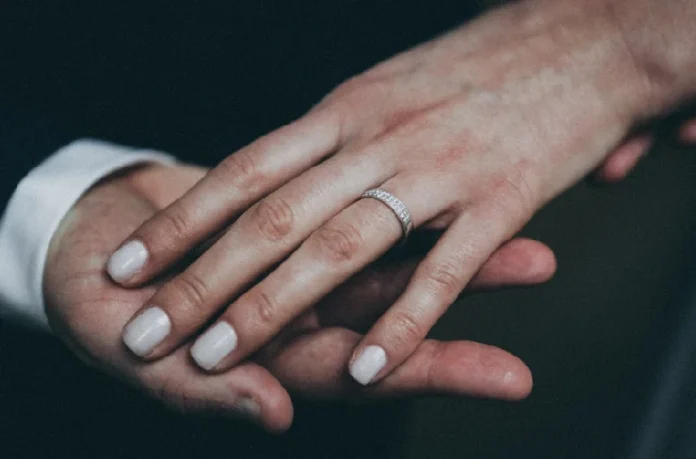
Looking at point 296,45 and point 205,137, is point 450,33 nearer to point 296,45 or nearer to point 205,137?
point 296,45

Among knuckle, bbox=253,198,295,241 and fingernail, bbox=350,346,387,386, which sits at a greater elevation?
knuckle, bbox=253,198,295,241

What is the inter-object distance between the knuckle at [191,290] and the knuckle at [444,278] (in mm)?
252

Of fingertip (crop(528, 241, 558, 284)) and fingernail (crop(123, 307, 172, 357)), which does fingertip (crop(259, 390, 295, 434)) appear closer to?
fingernail (crop(123, 307, 172, 357))

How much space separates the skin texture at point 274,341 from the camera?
25.0 inches

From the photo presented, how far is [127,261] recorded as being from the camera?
685 millimetres

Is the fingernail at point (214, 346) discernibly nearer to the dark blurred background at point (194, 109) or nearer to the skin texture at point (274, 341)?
the skin texture at point (274, 341)

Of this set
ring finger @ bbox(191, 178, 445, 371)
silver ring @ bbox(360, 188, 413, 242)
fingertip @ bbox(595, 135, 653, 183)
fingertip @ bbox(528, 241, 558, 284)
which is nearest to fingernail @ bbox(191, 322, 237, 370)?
ring finger @ bbox(191, 178, 445, 371)

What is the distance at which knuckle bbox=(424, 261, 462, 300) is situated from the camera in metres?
0.67

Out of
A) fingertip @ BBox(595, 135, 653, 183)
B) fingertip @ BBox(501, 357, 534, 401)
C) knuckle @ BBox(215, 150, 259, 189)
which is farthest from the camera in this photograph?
fingertip @ BBox(595, 135, 653, 183)

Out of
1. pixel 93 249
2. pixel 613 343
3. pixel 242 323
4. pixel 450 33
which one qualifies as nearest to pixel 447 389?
pixel 242 323

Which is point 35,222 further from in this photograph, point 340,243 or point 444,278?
point 444,278

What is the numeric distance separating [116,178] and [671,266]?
1132 millimetres

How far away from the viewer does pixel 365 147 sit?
0.75 meters

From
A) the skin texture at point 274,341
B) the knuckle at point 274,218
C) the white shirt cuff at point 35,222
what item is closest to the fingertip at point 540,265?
the skin texture at point 274,341
